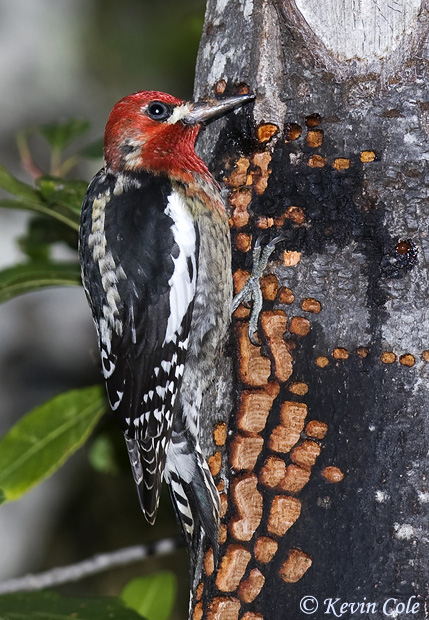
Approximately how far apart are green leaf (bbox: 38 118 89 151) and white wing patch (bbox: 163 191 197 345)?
0.55m

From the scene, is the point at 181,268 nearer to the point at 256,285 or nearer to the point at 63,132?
the point at 256,285

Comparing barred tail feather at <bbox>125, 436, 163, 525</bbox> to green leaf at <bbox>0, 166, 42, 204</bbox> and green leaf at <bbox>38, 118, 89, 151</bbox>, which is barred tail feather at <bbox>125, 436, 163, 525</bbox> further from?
green leaf at <bbox>38, 118, 89, 151</bbox>

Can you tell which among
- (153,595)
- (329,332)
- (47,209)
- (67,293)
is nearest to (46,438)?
(153,595)

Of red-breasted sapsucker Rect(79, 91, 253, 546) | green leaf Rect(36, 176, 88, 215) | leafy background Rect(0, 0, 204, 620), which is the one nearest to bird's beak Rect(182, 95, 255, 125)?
red-breasted sapsucker Rect(79, 91, 253, 546)

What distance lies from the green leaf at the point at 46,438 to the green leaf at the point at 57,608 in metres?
0.38

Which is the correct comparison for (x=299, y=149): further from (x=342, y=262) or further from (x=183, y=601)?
(x=183, y=601)

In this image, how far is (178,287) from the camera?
2.25m

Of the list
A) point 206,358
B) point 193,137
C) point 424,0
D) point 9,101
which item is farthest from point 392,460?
point 9,101

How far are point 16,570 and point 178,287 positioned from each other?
8.66 ft

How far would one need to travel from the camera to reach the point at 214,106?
6.70ft

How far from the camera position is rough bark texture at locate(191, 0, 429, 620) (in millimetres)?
1699

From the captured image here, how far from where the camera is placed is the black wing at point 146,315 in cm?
220

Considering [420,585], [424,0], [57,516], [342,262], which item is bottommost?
[57,516]

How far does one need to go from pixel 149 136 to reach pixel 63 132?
14.1 inches
